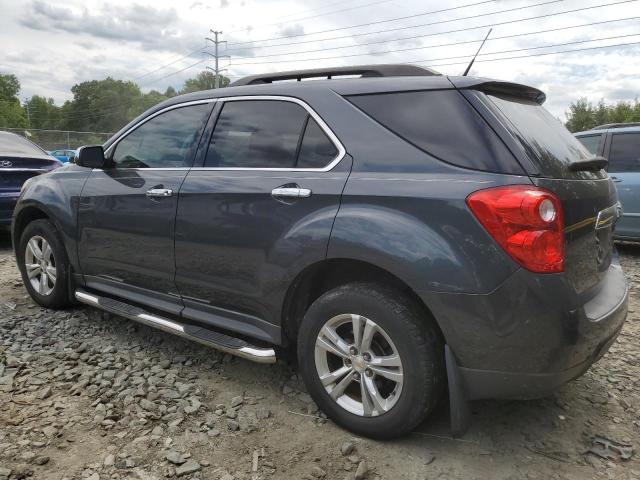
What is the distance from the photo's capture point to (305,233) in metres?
2.57

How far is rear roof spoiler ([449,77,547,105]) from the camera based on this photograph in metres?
2.41

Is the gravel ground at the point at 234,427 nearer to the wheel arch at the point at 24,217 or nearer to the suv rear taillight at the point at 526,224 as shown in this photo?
the suv rear taillight at the point at 526,224

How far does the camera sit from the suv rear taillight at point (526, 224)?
2082 millimetres

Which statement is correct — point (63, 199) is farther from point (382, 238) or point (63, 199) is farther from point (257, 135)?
point (382, 238)

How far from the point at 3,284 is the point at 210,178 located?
3.26 meters

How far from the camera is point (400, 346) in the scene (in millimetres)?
2322

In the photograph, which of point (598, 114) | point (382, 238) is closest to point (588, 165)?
point (382, 238)

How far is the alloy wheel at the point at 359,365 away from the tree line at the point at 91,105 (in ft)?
287

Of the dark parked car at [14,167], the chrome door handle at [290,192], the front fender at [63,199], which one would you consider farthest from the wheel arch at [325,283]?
the dark parked car at [14,167]

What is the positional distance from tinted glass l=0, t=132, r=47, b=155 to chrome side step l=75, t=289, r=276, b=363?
168 inches

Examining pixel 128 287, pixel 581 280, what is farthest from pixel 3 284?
pixel 581 280

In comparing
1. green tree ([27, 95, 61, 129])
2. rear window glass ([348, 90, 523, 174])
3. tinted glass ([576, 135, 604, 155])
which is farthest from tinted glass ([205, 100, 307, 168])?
green tree ([27, 95, 61, 129])

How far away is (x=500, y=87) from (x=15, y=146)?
7.02m

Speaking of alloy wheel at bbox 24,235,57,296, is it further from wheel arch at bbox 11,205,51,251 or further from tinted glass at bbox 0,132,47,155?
tinted glass at bbox 0,132,47,155
